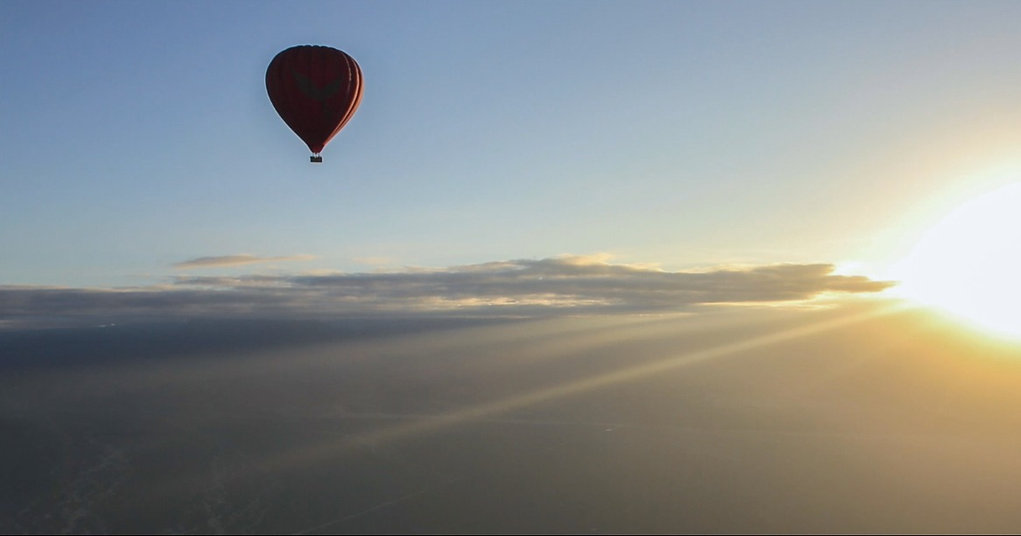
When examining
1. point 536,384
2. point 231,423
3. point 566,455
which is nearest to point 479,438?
point 566,455

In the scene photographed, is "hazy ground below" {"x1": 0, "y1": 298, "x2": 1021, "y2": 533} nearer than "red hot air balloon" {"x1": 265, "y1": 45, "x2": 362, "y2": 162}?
No

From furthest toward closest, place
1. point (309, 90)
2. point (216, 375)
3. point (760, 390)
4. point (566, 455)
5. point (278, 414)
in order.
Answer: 1. point (216, 375)
2. point (760, 390)
3. point (278, 414)
4. point (566, 455)
5. point (309, 90)

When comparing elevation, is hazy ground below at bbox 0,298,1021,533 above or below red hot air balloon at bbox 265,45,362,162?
below

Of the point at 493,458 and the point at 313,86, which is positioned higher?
the point at 313,86

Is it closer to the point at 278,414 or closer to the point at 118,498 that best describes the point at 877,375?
the point at 278,414

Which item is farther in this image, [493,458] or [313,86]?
[493,458]

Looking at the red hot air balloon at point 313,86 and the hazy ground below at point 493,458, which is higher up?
the red hot air balloon at point 313,86

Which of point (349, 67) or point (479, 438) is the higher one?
point (349, 67)

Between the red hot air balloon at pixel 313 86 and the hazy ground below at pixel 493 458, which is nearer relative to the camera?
the red hot air balloon at pixel 313 86
